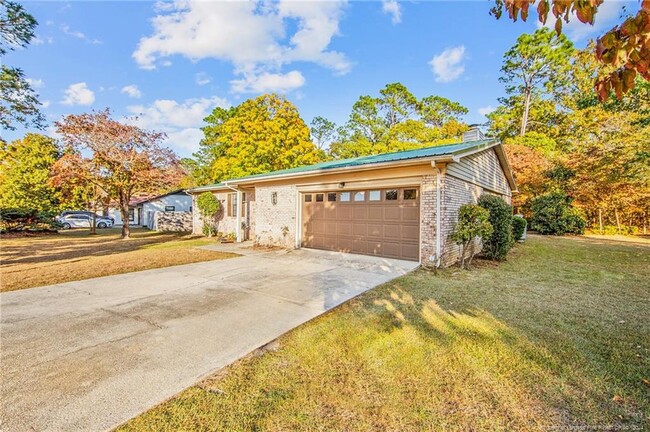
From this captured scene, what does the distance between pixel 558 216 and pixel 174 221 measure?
80.5 feet

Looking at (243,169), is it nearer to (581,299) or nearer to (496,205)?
(496,205)

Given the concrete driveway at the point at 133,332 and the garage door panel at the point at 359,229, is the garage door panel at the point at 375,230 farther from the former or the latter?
the concrete driveway at the point at 133,332

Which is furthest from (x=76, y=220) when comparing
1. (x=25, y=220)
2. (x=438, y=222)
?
(x=438, y=222)

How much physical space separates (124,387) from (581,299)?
6.60 meters

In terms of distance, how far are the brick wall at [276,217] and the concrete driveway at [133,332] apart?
4.27m

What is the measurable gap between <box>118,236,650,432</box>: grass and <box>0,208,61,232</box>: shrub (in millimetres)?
23113

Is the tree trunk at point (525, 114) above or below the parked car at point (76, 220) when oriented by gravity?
above

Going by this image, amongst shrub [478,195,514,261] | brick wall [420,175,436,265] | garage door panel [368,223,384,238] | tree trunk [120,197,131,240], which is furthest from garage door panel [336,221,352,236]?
tree trunk [120,197,131,240]

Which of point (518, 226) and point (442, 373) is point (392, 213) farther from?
point (518, 226)

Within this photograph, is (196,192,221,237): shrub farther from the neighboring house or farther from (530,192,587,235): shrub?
(530,192,587,235): shrub

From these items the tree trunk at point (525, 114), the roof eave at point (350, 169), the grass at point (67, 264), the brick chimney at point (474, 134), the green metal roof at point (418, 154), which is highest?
the tree trunk at point (525, 114)

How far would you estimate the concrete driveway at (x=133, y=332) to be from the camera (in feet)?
7.50

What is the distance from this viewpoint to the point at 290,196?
10930 mm

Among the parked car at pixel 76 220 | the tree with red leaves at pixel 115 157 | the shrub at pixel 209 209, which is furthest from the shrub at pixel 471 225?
the parked car at pixel 76 220
